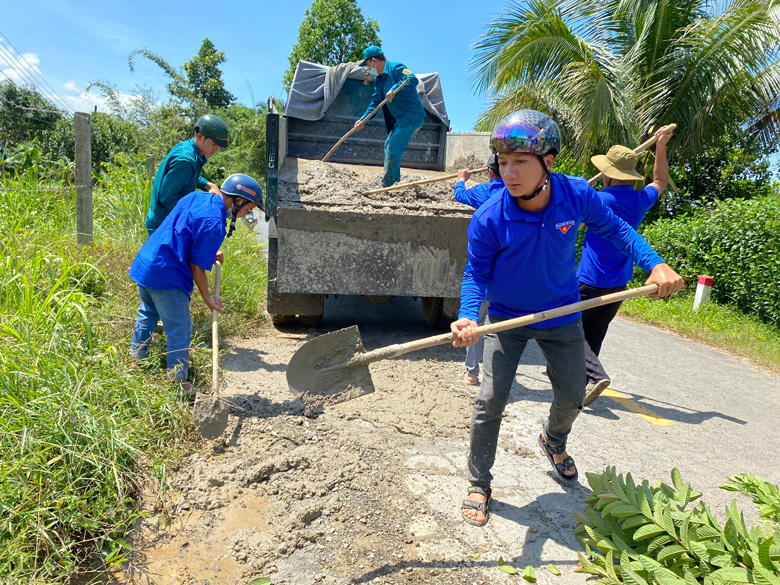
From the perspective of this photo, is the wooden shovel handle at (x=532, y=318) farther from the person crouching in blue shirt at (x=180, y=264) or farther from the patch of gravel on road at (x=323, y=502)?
the person crouching in blue shirt at (x=180, y=264)

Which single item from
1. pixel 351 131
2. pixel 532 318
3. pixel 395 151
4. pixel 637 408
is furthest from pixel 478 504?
pixel 351 131

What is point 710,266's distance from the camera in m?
7.76

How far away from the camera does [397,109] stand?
549 cm

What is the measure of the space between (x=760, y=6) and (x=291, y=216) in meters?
→ 8.21

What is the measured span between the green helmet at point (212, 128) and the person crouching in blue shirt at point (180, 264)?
0.68m

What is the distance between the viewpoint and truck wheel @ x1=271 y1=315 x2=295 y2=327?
204 inches

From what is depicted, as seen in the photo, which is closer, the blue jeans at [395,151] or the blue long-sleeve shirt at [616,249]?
the blue long-sleeve shirt at [616,249]

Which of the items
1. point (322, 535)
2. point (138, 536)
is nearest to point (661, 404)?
point (322, 535)

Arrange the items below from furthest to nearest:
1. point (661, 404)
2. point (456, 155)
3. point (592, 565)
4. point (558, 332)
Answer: point (456, 155) → point (661, 404) → point (558, 332) → point (592, 565)

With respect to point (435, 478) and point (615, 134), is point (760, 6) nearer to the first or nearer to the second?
point (615, 134)

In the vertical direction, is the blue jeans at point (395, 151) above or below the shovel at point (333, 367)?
above

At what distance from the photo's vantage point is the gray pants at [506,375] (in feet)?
8.11

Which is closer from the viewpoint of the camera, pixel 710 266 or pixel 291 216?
pixel 291 216

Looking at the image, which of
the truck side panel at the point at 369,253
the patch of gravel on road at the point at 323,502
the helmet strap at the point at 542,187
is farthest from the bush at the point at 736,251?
the helmet strap at the point at 542,187
